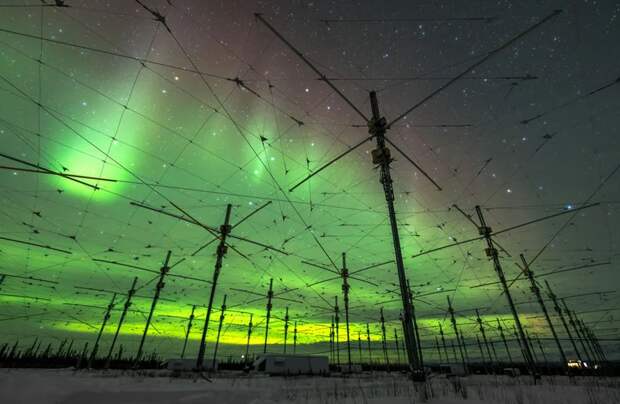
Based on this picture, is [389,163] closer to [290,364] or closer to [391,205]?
[391,205]

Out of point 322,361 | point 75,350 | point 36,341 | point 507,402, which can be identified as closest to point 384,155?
point 507,402

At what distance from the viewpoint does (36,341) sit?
294ft

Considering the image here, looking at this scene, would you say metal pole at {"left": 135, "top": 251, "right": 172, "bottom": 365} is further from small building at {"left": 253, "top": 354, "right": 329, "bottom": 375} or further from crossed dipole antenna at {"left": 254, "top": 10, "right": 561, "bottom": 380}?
crossed dipole antenna at {"left": 254, "top": 10, "right": 561, "bottom": 380}

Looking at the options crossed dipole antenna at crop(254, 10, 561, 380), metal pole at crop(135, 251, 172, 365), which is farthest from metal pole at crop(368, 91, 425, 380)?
metal pole at crop(135, 251, 172, 365)

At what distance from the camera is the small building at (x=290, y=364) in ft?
141

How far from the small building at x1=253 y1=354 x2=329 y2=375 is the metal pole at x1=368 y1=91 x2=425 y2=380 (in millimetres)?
41285

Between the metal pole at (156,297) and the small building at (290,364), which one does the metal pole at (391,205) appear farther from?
the small building at (290,364)

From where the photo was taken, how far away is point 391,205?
943 centimetres

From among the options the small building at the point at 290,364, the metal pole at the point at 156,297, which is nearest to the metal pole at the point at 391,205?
the metal pole at the point at 156,297

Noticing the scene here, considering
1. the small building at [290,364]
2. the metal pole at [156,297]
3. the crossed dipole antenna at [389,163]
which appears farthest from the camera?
the small building at [290,364]

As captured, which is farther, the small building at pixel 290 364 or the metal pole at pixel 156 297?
the small building at pixel 290 364

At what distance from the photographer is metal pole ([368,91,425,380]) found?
7.51m

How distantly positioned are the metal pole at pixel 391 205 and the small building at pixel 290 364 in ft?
135

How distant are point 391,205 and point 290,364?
1773 inches
